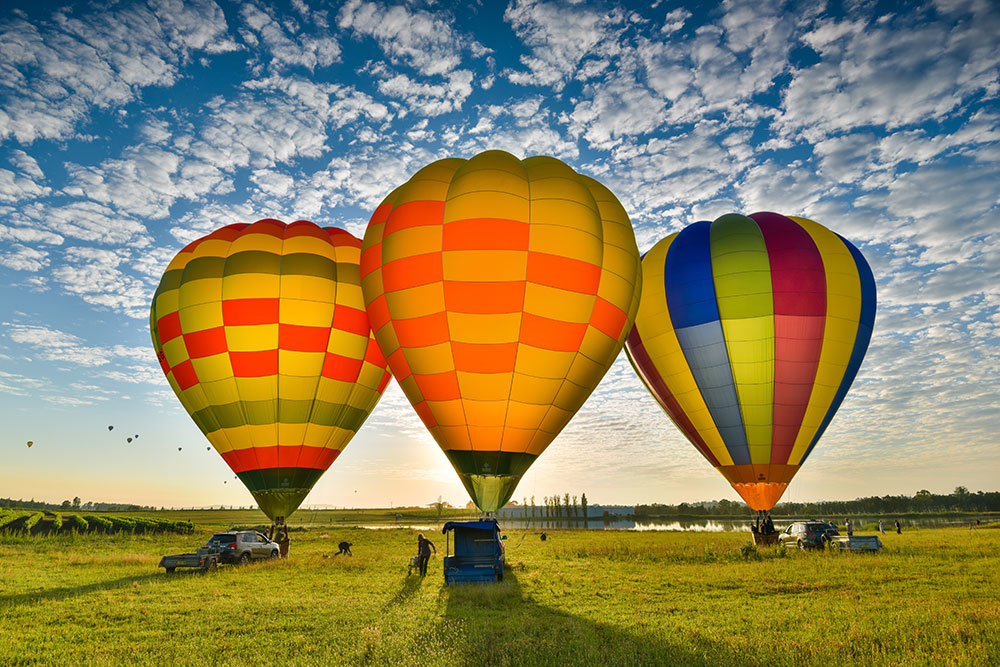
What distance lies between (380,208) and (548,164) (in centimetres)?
547

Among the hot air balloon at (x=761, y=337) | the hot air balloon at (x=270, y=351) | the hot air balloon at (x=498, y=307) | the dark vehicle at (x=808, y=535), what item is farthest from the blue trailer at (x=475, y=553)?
the dark vehicle at (x=808, y=535)

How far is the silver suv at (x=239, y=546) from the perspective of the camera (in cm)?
2012

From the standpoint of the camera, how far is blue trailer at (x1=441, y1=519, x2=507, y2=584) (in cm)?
1628

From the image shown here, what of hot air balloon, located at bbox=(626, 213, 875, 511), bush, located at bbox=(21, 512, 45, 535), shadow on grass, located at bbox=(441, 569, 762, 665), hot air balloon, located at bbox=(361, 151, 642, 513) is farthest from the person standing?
bush, located at bbox=(21, 512, 45, 535)

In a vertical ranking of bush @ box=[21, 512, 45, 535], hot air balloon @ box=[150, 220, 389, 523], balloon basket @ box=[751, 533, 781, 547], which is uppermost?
hot air balloon @ box=[150, 220, 389, 523]

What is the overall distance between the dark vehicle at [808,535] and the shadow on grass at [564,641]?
630 inches

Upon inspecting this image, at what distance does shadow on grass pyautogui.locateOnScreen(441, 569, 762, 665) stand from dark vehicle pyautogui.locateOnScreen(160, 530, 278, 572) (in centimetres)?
1106

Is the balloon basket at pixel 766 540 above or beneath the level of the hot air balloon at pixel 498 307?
beneath

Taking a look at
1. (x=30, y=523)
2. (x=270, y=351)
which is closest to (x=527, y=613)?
(x=270, y=351)

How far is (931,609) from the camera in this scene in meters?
11.1

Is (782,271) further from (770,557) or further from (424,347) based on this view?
(424,347)

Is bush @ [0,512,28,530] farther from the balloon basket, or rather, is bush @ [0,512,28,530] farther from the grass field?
the balloon basket

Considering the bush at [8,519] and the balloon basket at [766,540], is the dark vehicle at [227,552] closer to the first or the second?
the balloon basket at [766,540]

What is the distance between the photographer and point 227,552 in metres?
20.2
